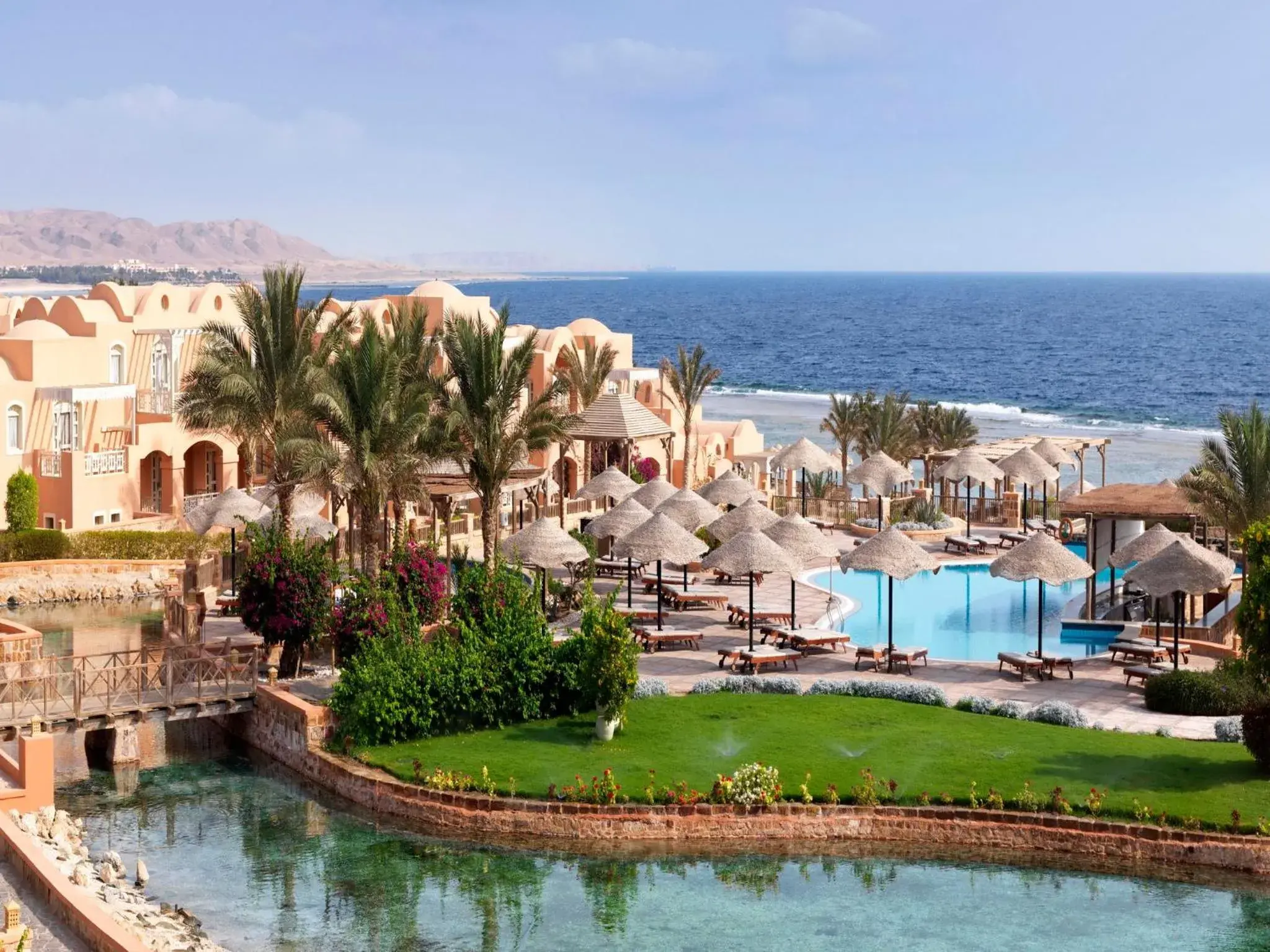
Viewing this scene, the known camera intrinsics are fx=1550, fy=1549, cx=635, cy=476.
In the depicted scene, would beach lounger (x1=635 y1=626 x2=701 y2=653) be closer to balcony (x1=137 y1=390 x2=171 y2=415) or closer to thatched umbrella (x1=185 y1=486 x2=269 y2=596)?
thatched umbrella (x1=185 y1=486 x2=269 y2=596)

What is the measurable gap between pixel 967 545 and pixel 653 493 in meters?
8.40

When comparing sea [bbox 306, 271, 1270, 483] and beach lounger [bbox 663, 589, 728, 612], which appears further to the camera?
sea [bbox 306, 271, 1270, 483]

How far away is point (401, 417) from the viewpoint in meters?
26.3

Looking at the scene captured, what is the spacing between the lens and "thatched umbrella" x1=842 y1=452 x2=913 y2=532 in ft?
125

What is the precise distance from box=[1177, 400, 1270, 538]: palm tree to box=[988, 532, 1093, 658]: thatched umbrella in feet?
12.7

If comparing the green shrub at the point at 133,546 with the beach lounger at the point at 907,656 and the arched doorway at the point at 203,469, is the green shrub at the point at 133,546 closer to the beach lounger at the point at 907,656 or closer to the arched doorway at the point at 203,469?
the arched doorway at the point at 203,469

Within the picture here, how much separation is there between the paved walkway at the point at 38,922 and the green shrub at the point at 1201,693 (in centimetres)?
1503

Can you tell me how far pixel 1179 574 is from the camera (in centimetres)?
2377

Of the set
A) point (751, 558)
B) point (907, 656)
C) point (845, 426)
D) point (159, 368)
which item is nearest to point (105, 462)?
point (159, 368)

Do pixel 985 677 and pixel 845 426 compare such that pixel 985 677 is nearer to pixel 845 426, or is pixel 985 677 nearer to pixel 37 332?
pixel 845 426

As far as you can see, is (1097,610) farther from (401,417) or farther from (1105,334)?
(1105,334)

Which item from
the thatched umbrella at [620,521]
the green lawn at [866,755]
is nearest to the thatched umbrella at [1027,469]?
the thatched umbrella at [620,521]

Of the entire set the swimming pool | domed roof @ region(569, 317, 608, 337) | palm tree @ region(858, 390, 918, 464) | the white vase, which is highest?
domed roof @ region(569, 317, 608, 337)

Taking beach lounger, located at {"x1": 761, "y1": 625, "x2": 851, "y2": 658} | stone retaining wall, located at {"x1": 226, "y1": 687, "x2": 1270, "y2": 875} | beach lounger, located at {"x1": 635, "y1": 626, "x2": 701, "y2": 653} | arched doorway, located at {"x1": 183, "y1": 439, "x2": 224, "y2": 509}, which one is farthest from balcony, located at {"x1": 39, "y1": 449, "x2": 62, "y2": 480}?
stone retaining wall, located at {"x1": 226, "y1": 687, "x2": 1270, "y2": 875}
